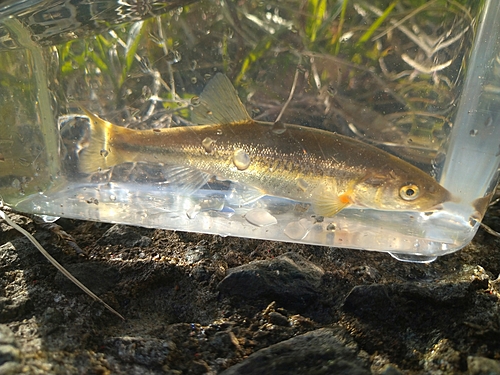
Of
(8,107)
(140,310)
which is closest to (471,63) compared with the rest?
(140,310)

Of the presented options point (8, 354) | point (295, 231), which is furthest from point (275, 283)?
point (8, 354)

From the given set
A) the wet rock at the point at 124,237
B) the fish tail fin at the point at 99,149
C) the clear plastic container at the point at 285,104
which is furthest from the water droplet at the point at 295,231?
the fish tail fin at the point at 99,149

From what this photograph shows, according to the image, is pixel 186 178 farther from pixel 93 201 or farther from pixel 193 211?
pixel 93 201

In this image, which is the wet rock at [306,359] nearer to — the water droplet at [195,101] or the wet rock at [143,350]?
the wet rock at [143,350]

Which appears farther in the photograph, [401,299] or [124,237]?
[124,237]

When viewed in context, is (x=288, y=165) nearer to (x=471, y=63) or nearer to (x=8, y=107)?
(x=471, y=63)

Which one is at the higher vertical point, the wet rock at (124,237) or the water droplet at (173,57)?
the water droplet at (173,57)
